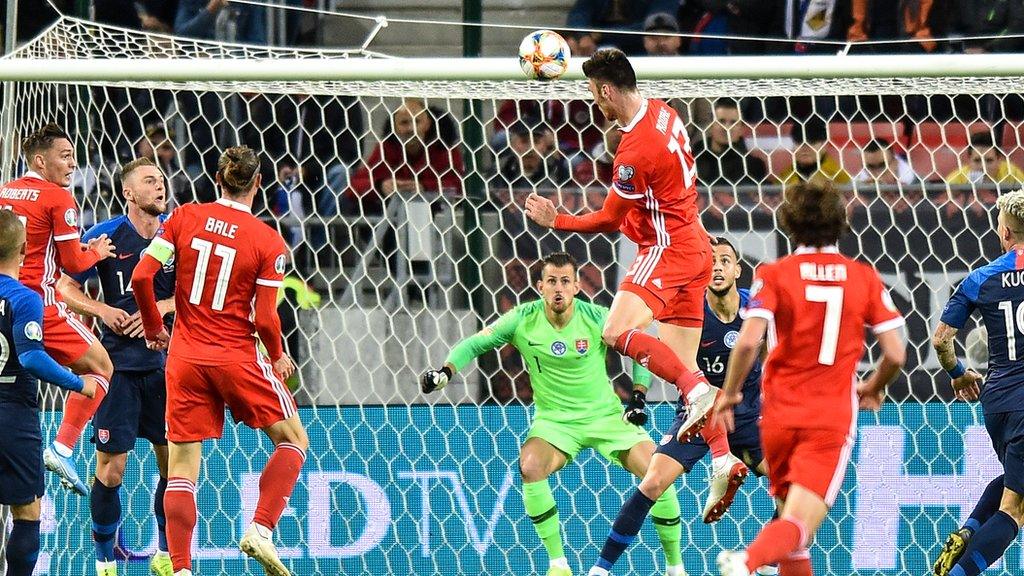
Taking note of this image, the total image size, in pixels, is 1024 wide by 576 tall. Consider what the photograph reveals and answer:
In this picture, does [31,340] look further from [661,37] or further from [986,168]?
[661,37]

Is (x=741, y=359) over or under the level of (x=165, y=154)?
under

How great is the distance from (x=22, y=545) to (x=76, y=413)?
119 cm

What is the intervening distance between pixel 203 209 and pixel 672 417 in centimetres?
305

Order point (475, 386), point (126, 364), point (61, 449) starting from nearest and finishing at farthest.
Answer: point (61, 449) < point (126, 364) < point (475, 386)

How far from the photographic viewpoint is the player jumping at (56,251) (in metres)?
7.20

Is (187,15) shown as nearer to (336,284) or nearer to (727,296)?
(336,284)

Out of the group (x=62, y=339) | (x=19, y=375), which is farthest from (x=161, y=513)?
(x=19, y=375)

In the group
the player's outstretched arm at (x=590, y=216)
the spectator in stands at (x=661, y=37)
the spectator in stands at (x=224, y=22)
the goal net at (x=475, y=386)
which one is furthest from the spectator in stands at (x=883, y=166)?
the spectator in stands at (x=224, y=22)

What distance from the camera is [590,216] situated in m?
6.61

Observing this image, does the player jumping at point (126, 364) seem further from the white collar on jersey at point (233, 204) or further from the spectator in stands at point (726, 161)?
the spectator in stands at point (726, 161)

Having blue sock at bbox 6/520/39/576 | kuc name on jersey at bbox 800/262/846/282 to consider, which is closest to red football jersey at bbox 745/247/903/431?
kuc name on jersey at bbox 800/262/846/282

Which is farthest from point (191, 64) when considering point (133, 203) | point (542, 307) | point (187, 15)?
point (187, 15)

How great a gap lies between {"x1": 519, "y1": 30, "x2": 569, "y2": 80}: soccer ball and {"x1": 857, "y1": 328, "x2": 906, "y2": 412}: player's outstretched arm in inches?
84.9

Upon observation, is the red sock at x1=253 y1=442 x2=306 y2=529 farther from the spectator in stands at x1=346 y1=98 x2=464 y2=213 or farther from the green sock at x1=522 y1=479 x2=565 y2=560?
the spectator in stands at x1=346 y1=98 x2=464 y2=213
